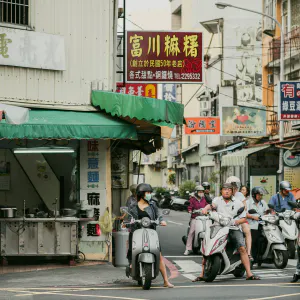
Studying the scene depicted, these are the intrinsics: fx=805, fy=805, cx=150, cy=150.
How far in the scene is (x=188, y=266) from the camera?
17.7 m

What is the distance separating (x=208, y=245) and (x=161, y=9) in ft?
290

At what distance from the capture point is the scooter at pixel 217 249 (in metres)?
13.7

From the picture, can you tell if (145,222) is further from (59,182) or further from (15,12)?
(15,12)

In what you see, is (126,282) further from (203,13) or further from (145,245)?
(203,13)

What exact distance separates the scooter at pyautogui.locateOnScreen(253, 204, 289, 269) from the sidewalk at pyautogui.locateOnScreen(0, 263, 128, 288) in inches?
119

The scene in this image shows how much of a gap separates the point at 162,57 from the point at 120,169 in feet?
11.5

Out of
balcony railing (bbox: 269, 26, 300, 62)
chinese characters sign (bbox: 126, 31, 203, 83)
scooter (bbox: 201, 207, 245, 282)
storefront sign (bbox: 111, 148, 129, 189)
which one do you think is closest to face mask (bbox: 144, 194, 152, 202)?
scooter (bbox: 201, 207, 245, 282)

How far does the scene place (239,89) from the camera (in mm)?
54219

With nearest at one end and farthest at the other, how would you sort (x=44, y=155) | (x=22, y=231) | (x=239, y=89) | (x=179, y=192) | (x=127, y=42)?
1. (x=22, y=231)
2. (x=44, y=155)
3. (x=127, y=42)
4. (x=239, y=89)
5. (x=179, y=192)

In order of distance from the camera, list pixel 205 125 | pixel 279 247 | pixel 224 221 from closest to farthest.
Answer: pixel 224 221 < pixel 279 247 < pixel 205 125

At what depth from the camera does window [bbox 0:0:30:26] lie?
16.9 m

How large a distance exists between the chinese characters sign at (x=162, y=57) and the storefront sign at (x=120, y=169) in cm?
256

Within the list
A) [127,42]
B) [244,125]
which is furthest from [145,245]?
[244,125]

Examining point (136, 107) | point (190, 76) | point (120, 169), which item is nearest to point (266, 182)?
point (120, 169)
